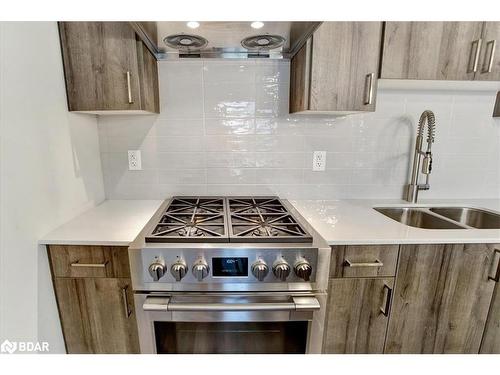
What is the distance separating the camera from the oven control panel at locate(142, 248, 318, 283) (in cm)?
96

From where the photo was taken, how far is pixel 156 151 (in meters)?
1.56

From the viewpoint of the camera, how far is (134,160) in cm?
157

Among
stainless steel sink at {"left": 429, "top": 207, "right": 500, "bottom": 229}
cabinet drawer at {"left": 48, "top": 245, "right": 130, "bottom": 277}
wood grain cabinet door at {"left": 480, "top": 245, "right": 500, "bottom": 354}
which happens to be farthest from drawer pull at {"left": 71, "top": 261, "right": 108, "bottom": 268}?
stainless steel sink at {"left": 429, "top": 207, "right": 500, "bottom": 229}

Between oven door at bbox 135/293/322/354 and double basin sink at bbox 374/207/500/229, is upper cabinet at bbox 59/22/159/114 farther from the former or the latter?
double basin sink at bbox 374/207/500/229

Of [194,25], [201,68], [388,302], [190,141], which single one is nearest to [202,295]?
[388,302]

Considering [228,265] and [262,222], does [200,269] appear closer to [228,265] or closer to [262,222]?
[228,265]

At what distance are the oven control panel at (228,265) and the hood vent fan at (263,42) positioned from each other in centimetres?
92

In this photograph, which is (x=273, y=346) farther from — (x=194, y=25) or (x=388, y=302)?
(x=194, y=25)

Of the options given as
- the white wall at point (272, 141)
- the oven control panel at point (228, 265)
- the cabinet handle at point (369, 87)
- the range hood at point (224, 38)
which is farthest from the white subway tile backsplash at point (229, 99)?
the oven control panel at point (228, 265)

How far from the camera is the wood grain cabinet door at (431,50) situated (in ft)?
3.96

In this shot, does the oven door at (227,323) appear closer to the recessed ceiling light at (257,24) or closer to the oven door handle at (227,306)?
the oven door handle at (227,306)

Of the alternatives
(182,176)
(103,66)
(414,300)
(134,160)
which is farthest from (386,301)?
(103,66)

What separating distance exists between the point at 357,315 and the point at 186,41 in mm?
1440

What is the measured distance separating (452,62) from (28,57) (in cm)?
179
